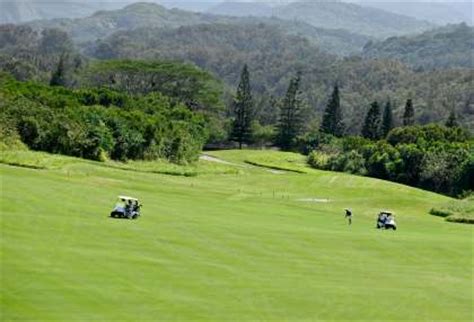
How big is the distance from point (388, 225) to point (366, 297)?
767 inches

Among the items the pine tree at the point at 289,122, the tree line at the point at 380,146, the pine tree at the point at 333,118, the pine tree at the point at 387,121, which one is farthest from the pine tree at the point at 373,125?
the pine tree at the point at 289,122

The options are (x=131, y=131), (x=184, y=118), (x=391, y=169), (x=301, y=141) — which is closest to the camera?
(x=131, y=131)

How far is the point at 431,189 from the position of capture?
86.2 meters

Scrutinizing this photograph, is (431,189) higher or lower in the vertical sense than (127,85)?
lower

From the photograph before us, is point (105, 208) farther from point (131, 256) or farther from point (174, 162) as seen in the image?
point (174, 162)

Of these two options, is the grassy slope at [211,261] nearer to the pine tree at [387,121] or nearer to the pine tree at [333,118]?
the pine tree at [387,121]

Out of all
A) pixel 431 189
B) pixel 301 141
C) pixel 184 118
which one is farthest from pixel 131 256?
pixel 301 141

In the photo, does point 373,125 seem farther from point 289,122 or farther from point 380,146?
Answer: point 380,146

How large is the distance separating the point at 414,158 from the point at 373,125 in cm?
3772

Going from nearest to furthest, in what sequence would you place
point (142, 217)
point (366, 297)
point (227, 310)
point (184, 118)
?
point (227, 310)
point (366, 297)
point (142, 217)
point (184, 118)

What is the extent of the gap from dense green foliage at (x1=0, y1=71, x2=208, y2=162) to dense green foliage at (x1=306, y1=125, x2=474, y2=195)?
17.9m

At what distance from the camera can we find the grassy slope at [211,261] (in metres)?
21.3

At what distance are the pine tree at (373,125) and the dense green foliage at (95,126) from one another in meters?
32.8

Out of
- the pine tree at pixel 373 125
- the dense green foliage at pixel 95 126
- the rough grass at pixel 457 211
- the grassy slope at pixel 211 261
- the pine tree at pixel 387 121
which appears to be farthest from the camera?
the pine tree at pixel 387 121
